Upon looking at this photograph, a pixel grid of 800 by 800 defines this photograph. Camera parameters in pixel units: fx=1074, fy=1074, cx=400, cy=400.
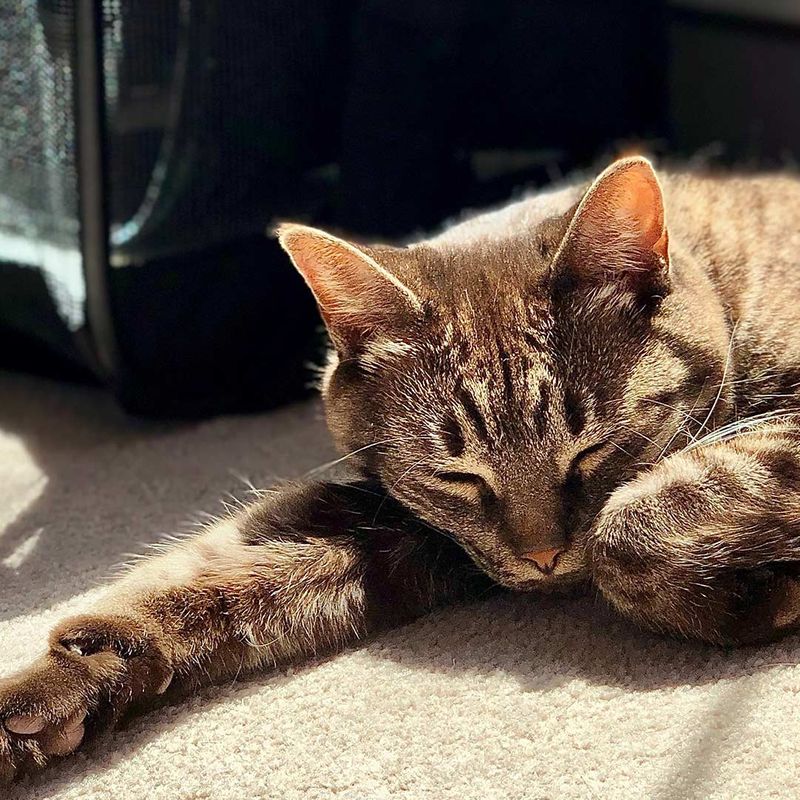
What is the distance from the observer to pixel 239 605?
1.15 meters

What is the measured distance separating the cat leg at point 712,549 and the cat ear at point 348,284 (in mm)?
315

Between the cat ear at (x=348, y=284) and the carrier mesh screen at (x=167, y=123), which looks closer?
the cat ear at (x=348, y=284)

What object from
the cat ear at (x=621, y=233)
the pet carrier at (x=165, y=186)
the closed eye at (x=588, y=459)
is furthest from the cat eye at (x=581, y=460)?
the pet carrier at (x=165, y=186)

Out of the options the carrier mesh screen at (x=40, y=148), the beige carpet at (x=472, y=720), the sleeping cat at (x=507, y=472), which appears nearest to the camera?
the beige carpet at (x=472, y=720)

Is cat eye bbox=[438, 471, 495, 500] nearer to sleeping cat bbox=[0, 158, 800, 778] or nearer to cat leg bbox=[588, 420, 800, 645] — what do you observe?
sleeping cat bbox=[0, 158, 800, 778]

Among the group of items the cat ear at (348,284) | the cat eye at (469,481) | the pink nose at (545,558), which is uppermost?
the cat ear at (348,284)

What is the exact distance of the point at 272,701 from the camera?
109 centimetres

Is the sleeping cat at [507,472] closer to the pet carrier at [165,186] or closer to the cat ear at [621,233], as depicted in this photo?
the cat ear at [621,233]

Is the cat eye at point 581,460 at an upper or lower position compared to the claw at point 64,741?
upper

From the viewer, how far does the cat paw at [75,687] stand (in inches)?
38.4

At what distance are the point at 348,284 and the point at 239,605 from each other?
0.37m

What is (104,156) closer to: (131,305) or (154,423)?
(131,305)

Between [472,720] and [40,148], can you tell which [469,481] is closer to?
[472,720]

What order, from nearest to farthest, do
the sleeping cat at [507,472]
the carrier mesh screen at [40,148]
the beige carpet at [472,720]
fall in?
1. the beige carpet at [472,720]
2. the sleeping cat at [507,472]
3. the carrier mesh screen at [40,148]
